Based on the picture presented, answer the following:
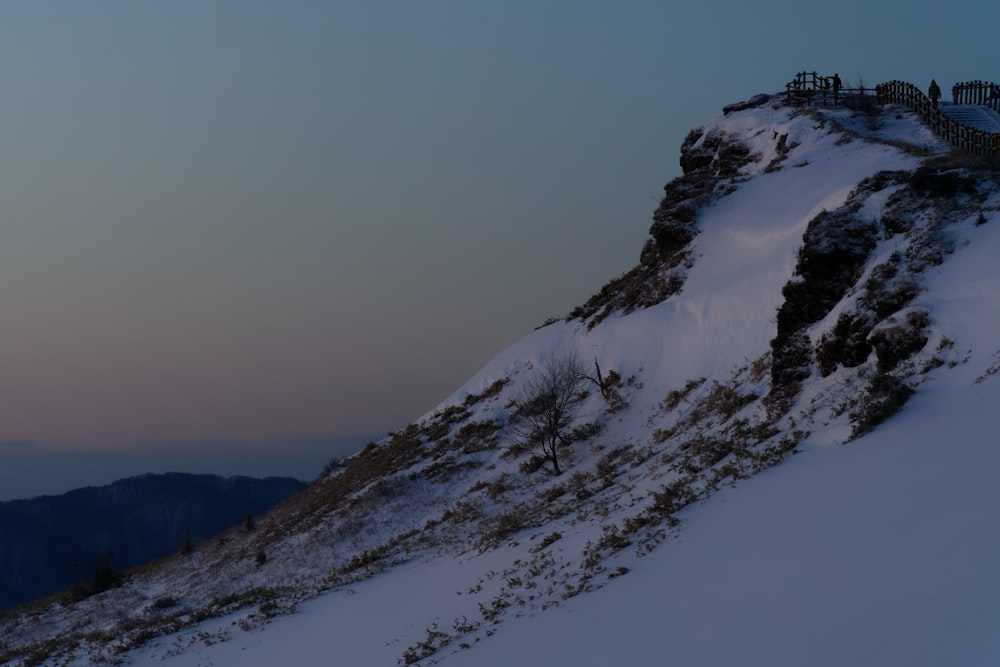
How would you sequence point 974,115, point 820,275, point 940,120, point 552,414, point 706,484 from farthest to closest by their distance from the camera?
point 974,115 < point 940,120 < point 552,414 < point 820,275 < point 706,484

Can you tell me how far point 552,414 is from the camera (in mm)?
32062

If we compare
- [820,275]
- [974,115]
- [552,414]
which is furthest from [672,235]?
[974,115]

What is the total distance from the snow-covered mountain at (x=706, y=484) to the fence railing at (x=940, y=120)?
3.80 feet

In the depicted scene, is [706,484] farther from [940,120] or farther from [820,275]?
[940,120]

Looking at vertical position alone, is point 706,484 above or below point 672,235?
below

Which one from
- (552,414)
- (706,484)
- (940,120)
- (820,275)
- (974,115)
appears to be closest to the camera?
(706,484)

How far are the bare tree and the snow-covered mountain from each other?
0.20 metres

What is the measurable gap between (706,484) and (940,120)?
35.5 m

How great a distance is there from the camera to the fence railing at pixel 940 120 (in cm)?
3137

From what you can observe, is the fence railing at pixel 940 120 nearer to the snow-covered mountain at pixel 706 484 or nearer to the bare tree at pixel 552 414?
the snow-covered mountain at pixel 706 484

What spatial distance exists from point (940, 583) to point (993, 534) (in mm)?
1123

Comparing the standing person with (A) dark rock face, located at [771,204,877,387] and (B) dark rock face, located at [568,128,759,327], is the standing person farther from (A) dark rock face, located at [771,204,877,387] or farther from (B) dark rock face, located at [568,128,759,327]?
(A) dark rock face, located at [771,204,877,387]

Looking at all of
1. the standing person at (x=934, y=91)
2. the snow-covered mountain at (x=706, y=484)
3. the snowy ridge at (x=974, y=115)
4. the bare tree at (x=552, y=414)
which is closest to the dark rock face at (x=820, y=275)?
the snow-covered mountain at (x=706, y=484)

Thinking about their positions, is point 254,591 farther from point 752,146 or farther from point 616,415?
point 752,146
